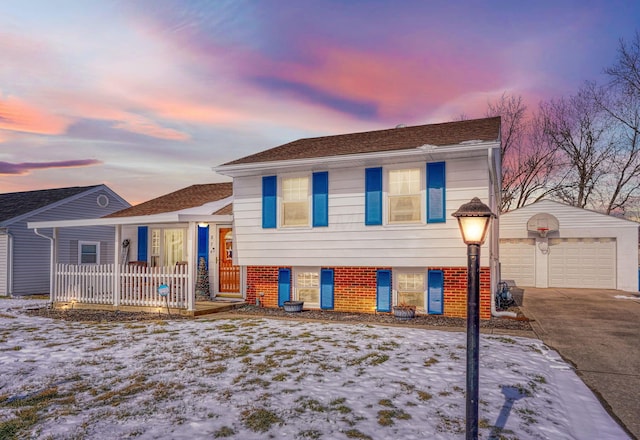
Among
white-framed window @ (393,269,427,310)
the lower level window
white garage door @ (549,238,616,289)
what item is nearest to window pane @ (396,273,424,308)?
white-framed window @ (393,269,427,310)

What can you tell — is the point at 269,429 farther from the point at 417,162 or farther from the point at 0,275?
the point at 0,275

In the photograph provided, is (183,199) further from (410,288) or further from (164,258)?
(410,288)

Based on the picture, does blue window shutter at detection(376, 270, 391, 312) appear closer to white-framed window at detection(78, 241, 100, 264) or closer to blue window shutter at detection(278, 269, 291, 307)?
blue window shutter at detection(278, 269, 291, 307)

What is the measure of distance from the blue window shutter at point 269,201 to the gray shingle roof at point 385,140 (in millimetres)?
653

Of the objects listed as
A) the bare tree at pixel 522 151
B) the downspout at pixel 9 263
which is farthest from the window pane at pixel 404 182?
the bare tree at pixel 522 151

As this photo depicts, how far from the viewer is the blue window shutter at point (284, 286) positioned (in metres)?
11.9

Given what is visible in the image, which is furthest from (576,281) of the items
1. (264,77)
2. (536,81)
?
(264,77)

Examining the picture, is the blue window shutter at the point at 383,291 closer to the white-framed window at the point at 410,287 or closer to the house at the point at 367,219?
the house at the point at 367,219

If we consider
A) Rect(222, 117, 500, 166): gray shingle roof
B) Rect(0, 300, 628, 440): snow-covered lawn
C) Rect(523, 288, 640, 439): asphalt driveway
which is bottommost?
Rect(523, 288, 640, 439): asphalt driveway

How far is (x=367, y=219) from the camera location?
1082cm

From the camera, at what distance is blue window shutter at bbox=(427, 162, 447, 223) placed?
10.1 m

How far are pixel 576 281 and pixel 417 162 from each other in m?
12.6

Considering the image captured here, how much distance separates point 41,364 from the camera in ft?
20.2

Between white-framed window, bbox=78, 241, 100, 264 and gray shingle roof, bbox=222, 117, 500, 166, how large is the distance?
11.5m
